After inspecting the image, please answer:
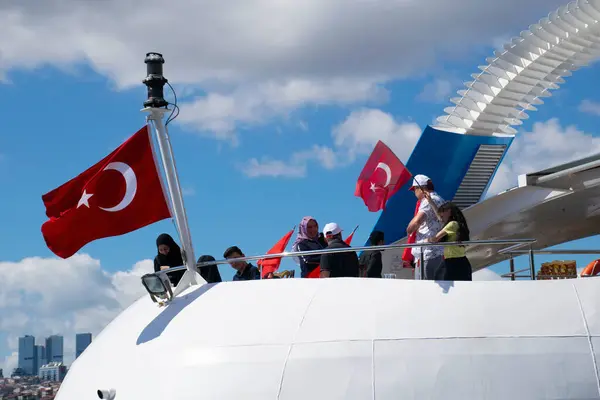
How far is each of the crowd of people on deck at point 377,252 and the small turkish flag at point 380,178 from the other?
1.73m

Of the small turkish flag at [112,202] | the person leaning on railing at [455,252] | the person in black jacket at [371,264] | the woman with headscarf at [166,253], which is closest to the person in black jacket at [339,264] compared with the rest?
the person in black jacket at [371,264]

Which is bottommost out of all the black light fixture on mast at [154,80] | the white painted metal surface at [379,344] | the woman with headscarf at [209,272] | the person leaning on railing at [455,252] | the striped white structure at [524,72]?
the white painted metal surface at [379,344]

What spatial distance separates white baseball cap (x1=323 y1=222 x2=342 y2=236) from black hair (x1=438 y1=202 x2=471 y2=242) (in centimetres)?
160

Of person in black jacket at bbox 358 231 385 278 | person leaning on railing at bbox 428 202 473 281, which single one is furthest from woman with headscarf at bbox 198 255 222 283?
person leaning on railing at bbox 428 202 473 281

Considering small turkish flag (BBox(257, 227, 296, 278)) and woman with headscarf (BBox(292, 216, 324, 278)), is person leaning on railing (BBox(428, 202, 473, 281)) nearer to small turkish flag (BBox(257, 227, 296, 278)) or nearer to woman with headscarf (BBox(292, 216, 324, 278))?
woman with headscarf (BBox(292, 216, 324, 278))

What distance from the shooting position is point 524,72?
85.5 ft

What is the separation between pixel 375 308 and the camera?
10.1m

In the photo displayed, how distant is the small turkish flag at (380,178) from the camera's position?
14320 millimetres

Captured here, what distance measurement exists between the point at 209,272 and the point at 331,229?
1869mm

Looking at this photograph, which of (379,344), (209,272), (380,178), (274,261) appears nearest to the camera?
(379,344)

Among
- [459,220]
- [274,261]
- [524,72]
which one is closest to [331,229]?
[459,220]

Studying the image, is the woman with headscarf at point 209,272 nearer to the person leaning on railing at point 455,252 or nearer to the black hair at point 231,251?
the black hair at point 231,251

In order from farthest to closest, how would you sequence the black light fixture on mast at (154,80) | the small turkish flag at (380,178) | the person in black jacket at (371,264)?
the small turkish flag at (380,178) < the person in black jacket at (371,264) < the black light fixture on mast at (154,80)

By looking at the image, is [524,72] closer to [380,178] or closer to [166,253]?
[380,178]
